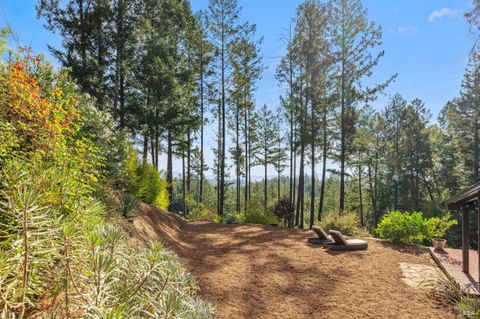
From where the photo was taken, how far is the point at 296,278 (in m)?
5.94

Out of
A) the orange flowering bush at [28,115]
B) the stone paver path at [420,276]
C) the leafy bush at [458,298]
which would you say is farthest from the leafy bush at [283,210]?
the orange flowering bush at [28,115]

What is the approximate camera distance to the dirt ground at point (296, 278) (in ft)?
14.8

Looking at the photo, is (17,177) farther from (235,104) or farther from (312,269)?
(235,104)

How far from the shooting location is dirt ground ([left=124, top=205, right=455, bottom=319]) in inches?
178

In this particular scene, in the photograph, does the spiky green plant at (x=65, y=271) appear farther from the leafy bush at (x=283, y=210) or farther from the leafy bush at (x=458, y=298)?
the leafy bush at (x=283, y=210)

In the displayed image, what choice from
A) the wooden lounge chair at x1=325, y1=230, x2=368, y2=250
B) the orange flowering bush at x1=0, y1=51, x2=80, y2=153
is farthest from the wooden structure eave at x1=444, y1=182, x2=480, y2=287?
the orange flowering bush at x1=0, y1=51, x2=80, y2=153

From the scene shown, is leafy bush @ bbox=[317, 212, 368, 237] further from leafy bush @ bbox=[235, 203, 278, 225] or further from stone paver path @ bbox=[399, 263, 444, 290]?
stone paver path @ bbox=[399, 263, 444, 290]

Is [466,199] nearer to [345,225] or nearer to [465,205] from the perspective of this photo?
[465,205]

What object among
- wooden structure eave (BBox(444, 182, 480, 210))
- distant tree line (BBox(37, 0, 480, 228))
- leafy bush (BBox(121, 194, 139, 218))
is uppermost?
distant tree line (BBox(37, 0, 480, 228))

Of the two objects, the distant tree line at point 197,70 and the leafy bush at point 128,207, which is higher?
the distant tree line at point 197,70

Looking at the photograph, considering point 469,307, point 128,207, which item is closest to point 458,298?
point 469,307


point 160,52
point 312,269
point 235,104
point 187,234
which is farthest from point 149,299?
point 235,104

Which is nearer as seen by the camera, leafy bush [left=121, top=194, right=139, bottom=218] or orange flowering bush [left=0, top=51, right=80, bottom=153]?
orange flowering bush [left=0, top=51, right=80, bottom=153]

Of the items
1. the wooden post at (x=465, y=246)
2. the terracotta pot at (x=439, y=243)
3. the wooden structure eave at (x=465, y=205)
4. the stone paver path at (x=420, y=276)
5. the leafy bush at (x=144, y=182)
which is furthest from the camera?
the leafy bush at (x=144, y=182)
